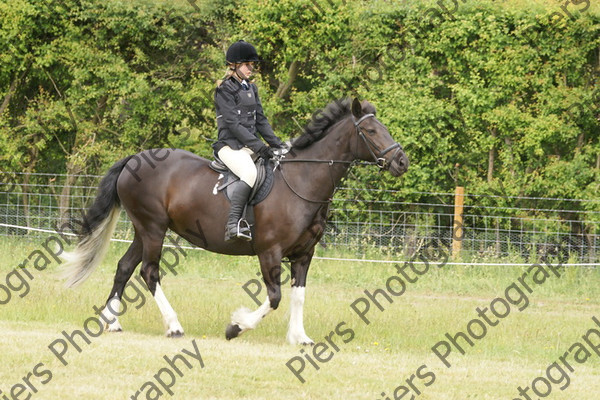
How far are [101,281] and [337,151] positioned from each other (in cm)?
555

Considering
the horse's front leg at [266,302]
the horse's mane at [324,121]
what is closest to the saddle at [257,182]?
the horse's mane at [324,121]

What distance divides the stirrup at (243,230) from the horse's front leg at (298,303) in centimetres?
61

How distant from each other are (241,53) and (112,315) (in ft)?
9.90

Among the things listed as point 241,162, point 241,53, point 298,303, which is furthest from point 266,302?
point 241,53

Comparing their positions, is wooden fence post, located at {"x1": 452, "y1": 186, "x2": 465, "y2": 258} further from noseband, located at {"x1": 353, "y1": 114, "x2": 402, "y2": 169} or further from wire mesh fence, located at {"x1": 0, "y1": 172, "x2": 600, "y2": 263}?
noseband, located at {"x1": 353, "y1": 114, "x2": 402, "y2": 169}

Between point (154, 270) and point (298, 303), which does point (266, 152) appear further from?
point (154, 270)

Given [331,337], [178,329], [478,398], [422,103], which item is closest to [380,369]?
[478,398]

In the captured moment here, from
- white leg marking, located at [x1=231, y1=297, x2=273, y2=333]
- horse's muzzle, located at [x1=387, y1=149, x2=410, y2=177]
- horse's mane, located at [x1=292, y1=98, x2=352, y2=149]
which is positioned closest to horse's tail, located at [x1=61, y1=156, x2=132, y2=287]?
white leg marking, located at [x1=231, y1=297, x2=273, y2=333]

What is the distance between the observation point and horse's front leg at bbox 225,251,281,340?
833 centimetres

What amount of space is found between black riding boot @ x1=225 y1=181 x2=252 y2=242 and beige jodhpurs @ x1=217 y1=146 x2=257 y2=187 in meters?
0.07

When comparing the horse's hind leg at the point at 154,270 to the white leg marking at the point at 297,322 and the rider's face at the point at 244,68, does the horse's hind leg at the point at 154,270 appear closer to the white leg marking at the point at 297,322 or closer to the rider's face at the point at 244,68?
the white leg marking at the point at 297,322

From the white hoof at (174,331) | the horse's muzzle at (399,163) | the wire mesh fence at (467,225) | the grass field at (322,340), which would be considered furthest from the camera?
the wire mesh fence at (467,225)

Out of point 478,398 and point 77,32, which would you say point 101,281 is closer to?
point 77,32

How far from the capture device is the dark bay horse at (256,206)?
329 inches
